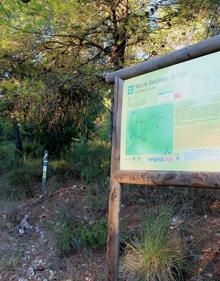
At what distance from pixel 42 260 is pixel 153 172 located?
268 cm

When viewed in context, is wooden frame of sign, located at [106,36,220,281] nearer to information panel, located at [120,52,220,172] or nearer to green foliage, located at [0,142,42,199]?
information panel, located at [120,52,220,172]

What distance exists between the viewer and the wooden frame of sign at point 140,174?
3.30 metres

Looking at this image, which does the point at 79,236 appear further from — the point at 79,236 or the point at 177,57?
the point at 177,57

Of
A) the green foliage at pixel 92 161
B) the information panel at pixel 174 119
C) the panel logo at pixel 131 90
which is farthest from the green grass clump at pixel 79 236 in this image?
the green foliage at pixel 92 161

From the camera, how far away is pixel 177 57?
11.8ft

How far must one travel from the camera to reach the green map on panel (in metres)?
3.61

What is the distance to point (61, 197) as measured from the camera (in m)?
8.21

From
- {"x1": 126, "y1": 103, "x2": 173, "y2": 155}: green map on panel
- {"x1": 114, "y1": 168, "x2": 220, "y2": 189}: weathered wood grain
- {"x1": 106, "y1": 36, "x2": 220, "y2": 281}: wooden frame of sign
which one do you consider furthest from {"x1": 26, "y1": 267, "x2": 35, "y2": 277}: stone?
{"x1": 126, "y1": 103, "x2": 173, "y2": 155}: green map on panel

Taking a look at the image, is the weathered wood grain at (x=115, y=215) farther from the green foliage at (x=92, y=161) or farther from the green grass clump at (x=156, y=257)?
the green foliage at (x=92, y=161)

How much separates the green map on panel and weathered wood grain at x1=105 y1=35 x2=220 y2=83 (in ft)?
1.22

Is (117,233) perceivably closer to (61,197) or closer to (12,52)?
(61,197)

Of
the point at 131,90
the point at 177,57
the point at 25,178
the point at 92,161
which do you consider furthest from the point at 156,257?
the point at 25,178

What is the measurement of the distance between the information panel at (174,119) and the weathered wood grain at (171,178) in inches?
1.7

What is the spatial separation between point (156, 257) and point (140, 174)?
1106 millimetres
